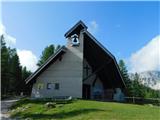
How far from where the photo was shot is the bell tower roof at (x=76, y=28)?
105 feet

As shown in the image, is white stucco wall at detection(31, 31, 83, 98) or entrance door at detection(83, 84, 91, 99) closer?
white stucco wall at detection(31, 31, 83, 98)

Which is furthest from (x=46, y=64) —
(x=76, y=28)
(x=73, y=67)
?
(x=76, y=28)

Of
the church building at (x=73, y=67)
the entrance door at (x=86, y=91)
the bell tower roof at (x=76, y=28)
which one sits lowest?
the entrance door at (x=86, y=91)

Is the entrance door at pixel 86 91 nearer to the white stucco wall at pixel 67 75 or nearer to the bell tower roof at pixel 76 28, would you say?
the white stucco wall at pixel 67 75

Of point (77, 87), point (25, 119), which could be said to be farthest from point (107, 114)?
point (77, 87)

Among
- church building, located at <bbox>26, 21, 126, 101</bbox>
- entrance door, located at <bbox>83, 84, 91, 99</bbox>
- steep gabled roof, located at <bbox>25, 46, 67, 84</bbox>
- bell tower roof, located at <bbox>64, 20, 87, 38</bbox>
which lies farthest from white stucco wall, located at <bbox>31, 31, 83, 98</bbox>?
entrance door, located at <bbox>83, 84, 91, 99</bbox>

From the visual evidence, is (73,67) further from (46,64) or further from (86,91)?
(86,91)

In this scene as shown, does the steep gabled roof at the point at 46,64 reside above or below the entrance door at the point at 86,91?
above

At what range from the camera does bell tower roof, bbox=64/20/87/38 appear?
3203cm

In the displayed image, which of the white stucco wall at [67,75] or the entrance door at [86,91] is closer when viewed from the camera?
the white stucco wall at [67,75]

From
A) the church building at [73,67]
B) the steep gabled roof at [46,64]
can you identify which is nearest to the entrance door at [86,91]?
the church building at [73,67]

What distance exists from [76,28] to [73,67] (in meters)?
4.37

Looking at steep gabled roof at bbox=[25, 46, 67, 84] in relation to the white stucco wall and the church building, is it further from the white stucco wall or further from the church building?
the white stucco wall

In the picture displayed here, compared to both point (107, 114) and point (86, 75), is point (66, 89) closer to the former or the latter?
point (86, 75)
